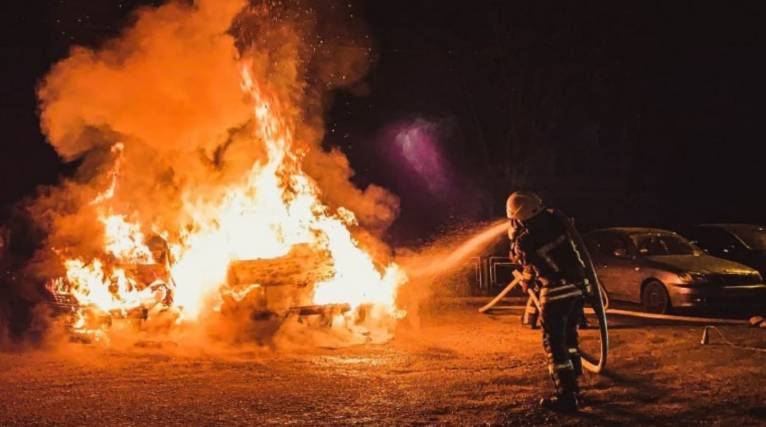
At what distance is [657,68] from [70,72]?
1861cm

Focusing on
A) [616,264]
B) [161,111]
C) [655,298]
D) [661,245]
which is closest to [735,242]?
[661,245]

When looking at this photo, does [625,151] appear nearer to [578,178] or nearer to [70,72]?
[578,178]

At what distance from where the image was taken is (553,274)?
6.23 metres

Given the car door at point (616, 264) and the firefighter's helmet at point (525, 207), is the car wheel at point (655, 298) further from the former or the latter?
the firefighter's helmet at point (525, 207)

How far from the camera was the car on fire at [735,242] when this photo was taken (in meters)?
14.5

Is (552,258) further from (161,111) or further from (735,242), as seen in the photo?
(735,242)

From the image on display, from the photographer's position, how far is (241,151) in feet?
37.1

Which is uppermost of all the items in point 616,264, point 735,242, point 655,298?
point 735,242

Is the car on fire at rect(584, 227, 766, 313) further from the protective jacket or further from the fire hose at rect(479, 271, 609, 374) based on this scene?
→ the protective jacket

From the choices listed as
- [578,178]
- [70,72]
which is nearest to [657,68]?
[578,178]

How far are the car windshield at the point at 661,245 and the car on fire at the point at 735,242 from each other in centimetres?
251

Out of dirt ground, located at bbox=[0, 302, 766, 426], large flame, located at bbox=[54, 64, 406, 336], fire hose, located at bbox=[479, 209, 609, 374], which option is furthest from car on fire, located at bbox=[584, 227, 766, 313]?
fire hose, located at bbox=[479, 209, 609, 374]

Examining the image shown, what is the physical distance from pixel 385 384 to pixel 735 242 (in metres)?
11.0

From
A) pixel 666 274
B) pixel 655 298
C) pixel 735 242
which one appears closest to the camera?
pixel 666 274
